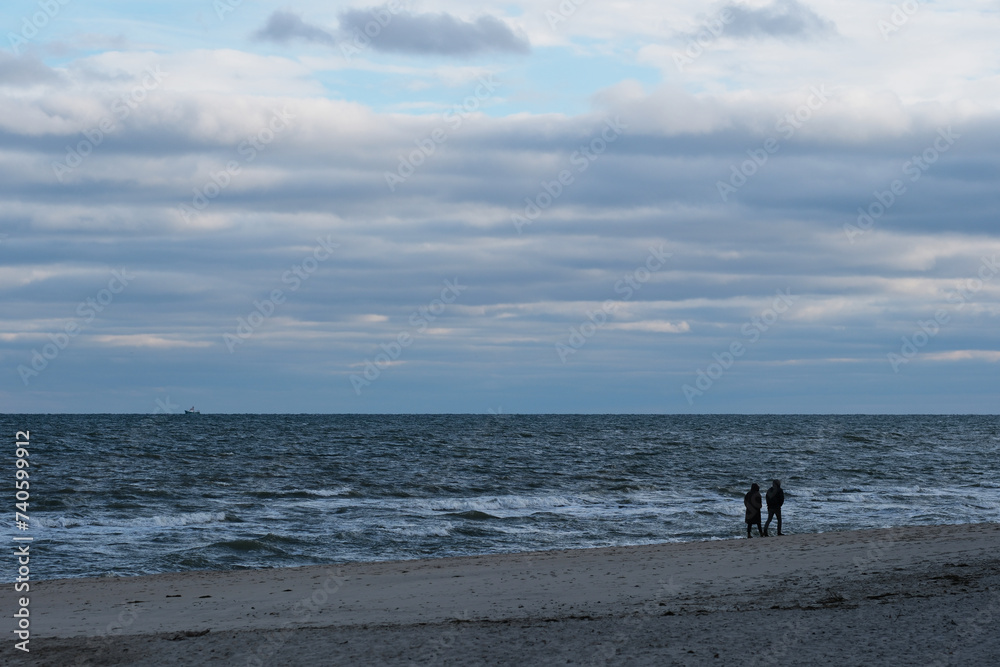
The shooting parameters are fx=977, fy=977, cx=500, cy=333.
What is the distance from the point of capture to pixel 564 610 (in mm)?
14148

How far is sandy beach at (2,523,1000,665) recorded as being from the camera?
37.0 ft

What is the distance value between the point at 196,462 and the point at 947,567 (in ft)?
155

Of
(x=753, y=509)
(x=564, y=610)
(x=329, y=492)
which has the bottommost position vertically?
(x=329, y=492)

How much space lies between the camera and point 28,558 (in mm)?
22109

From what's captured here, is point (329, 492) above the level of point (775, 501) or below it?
below

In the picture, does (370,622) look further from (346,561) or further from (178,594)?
(346,561)

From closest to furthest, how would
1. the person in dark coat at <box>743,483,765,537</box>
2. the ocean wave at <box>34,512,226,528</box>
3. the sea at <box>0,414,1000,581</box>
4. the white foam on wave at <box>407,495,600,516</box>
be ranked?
the sea at <box>0,414,1000,581</box> → the person in dark coat at <box>743,483,765,537</box> → the ocean wave at <box>34,512,226,528</box> → the white foam on wave at <box>407,495,600,516</box>

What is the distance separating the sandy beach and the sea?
446cm

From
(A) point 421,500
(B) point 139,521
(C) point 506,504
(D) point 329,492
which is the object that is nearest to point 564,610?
(B) point 139,521

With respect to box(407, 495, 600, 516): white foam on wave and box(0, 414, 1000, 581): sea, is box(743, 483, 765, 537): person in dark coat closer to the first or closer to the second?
box(0, 414, 1000, 581): sea

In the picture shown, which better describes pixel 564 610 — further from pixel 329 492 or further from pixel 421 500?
pixel 329 492

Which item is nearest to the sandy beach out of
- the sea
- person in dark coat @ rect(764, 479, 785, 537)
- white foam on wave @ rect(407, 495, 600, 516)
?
person in dark coat @ rect(764, 479, 785, 537)

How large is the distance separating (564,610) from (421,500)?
22098mm

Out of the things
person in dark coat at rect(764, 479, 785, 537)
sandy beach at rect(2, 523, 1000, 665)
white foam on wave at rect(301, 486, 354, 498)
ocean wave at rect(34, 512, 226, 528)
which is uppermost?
person in dark coat at rect(764, 479, 785, 537)
